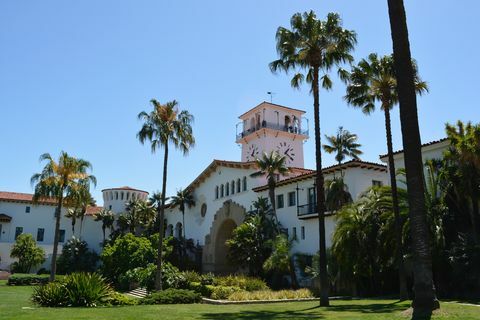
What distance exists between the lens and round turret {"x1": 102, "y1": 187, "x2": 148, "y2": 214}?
7741cm

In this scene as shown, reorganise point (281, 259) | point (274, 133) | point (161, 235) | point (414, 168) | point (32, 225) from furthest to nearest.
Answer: point (32, 225) < point (274, 133) < point (281, 259) < point (161, 235) < point (414, 168)

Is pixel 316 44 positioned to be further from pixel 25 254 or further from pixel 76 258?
pixel 76 258

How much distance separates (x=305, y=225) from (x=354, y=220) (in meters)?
9.87

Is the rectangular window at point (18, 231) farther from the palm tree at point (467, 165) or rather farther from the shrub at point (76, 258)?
the palm tree at point (467, 165)

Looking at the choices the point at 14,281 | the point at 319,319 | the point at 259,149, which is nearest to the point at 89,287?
the point at 319,319

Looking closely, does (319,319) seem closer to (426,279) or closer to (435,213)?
(426,279)

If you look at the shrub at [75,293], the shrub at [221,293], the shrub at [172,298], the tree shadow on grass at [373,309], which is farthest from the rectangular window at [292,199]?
the shrub at [75,293]

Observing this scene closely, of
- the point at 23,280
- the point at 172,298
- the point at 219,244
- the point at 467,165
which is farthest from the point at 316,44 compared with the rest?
the point at 23,280

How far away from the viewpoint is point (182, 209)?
193 ft

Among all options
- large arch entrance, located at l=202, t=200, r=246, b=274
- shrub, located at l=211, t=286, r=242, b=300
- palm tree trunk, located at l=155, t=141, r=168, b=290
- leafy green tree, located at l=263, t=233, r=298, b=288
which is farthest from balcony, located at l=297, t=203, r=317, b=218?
large arch entrance, located at l=202, t=200, r=246, b=274

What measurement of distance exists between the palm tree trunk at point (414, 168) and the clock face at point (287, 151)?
1639 inches

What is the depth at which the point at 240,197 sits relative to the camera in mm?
47219

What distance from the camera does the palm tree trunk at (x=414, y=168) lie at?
41.7 ft

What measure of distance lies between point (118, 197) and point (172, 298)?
56029 mm
